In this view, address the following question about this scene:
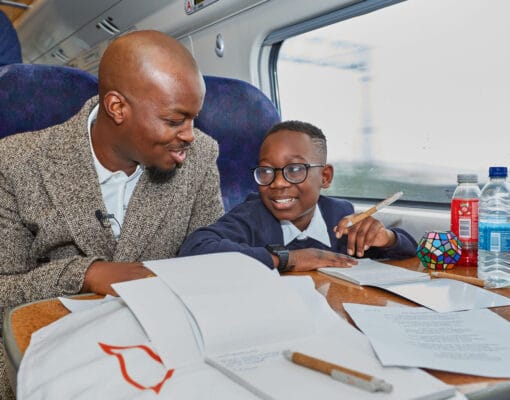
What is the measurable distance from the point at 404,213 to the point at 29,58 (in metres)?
5.43

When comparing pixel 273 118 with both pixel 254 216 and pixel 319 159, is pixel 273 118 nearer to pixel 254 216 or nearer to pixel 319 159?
pixel 319 159

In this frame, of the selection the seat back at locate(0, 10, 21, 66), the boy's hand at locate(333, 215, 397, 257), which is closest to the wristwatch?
the boy's hand at locate(333, 215, 397, 257)

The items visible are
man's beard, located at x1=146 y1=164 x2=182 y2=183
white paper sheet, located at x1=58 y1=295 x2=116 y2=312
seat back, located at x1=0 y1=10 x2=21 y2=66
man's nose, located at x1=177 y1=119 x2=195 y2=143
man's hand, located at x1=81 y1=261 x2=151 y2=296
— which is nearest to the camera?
white paper sheet, located at x1=58 y1=295 x2=116 y2=312

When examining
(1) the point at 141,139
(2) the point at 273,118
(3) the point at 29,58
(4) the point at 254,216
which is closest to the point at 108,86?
(1) the point at 141,139

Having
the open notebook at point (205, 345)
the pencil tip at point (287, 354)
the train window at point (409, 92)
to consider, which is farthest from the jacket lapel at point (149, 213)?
the train window at point (409, 92)

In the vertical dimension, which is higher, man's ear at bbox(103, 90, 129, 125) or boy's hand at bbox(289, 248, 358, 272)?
man's ear at bbox(103, 90, 129, 125)

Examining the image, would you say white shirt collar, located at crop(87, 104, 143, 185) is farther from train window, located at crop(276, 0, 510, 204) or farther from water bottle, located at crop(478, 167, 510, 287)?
train window, located at crop(276, 0, 510, 204)

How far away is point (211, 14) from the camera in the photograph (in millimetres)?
2619

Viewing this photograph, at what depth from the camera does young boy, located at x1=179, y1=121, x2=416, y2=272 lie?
1.41 m

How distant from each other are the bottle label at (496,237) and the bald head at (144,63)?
2.61 feet

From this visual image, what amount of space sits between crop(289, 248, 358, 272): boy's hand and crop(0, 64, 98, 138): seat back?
913mm

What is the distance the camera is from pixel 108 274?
104 centimetres

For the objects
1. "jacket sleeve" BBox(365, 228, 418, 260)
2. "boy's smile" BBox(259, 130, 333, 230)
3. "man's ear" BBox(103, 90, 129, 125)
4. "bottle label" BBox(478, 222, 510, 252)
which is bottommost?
"jacket sleeve" BBox(365, 228, 418, 260)

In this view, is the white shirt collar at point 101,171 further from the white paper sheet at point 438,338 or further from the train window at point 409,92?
the train window at point 409,92
